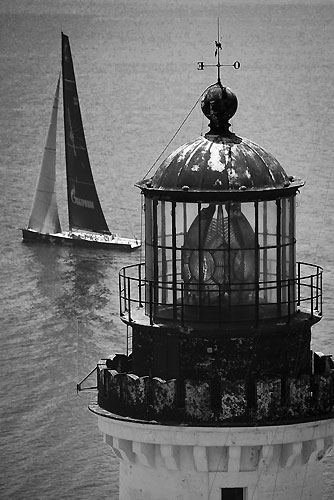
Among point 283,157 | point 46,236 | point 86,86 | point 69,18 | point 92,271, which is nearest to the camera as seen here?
point 92,271

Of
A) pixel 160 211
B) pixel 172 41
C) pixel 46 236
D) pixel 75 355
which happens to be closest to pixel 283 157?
pixel 46 236

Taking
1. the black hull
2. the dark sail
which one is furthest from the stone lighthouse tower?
the dark sail

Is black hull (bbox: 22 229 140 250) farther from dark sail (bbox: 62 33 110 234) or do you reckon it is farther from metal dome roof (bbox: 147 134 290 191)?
metal dome roof (bbox: 147 134 290 191)

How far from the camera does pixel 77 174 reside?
46.9 m

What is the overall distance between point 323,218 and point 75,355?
42.3ft

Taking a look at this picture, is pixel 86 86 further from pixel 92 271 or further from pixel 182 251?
pixel 182 251

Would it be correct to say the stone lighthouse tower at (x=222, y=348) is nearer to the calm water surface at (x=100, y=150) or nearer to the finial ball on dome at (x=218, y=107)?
the finial ball on dome at (x=218, y=107)

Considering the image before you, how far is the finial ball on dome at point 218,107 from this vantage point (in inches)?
349

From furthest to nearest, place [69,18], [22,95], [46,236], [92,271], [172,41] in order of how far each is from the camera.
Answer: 1. [69,18]
2. [172,41]
3. [22,95]
4. [46,236]
5. [92,271]

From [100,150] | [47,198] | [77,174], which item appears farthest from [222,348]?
[100,150]

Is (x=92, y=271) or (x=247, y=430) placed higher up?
(x=247, y=430)

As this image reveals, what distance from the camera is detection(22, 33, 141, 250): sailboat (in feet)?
146

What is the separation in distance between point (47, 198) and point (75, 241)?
44.1 inches

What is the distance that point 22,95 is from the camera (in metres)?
79.9
